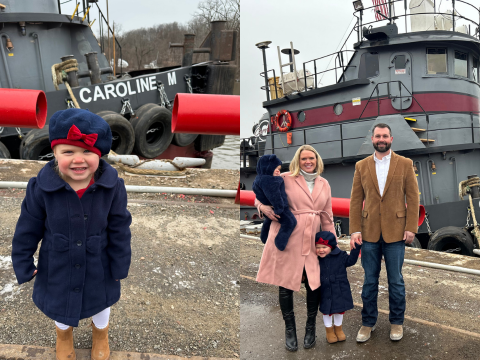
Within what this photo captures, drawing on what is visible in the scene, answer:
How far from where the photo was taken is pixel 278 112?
36.5 feet

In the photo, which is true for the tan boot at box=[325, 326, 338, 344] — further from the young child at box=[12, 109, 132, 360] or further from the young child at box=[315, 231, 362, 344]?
the young child at box=[12, 109, 132, 360]

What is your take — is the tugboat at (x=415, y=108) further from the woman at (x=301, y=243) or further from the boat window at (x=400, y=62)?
the woman at (x=301, y=243)

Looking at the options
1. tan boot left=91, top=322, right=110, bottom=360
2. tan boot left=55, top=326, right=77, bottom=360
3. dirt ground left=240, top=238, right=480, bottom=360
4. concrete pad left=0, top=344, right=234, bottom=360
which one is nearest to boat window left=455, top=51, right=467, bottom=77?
dirt ground left=240, top=238, right=480, bottom=360

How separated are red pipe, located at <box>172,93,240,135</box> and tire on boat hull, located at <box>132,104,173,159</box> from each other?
7.45 metres

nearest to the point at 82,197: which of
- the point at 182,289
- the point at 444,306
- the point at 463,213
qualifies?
the point at 182,289

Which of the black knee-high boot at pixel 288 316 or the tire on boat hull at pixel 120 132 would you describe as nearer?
the black knee-high boot at pixel 288 316

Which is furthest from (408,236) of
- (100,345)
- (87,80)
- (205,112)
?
(87,80)

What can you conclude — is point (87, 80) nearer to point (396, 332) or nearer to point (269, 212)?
point (269, 212)

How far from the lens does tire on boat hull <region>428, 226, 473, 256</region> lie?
741 cm

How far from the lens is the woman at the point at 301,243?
2.54 metres

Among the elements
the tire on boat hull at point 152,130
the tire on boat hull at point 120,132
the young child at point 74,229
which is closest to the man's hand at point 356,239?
the young child at point 74,229

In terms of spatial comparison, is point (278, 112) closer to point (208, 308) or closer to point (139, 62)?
point (208, 308)

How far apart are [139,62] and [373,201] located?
30.7 meters

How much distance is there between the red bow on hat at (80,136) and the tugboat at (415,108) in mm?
7146
